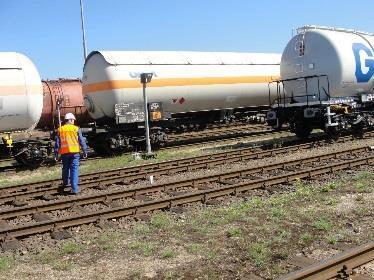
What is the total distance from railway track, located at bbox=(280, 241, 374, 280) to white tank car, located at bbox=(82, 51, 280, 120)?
13.4 m

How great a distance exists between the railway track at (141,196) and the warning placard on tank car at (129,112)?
211 inches

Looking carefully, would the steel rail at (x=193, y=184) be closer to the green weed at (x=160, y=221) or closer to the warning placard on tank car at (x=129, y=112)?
the green weed at (x=160, y=221)

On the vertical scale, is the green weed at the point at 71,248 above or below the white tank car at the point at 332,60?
below

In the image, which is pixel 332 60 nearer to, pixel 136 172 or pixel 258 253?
pixel 136 172

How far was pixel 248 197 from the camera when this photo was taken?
902 cm

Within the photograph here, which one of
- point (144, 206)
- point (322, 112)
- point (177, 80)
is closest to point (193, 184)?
point (144, 206)

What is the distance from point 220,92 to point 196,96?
4.03 feet

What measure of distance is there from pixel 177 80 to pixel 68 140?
350 inches

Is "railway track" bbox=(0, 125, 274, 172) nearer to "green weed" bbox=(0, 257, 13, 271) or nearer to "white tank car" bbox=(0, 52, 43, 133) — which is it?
"white tank car" bbox=(0, 52, 43, 133)

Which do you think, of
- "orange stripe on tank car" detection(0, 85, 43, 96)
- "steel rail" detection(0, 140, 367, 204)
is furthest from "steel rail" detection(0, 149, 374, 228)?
"orange stripe on tank car" detection(0, 85, 43, 96)

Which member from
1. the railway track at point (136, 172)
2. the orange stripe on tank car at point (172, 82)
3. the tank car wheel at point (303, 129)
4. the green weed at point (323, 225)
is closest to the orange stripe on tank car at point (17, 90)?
the orange stripe on tank car at point (172, 82)

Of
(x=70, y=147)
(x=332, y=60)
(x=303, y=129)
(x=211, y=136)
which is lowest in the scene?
(x=211, y=136)

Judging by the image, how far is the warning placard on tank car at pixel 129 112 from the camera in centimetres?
1761

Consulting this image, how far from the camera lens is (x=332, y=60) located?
16.6 metres
